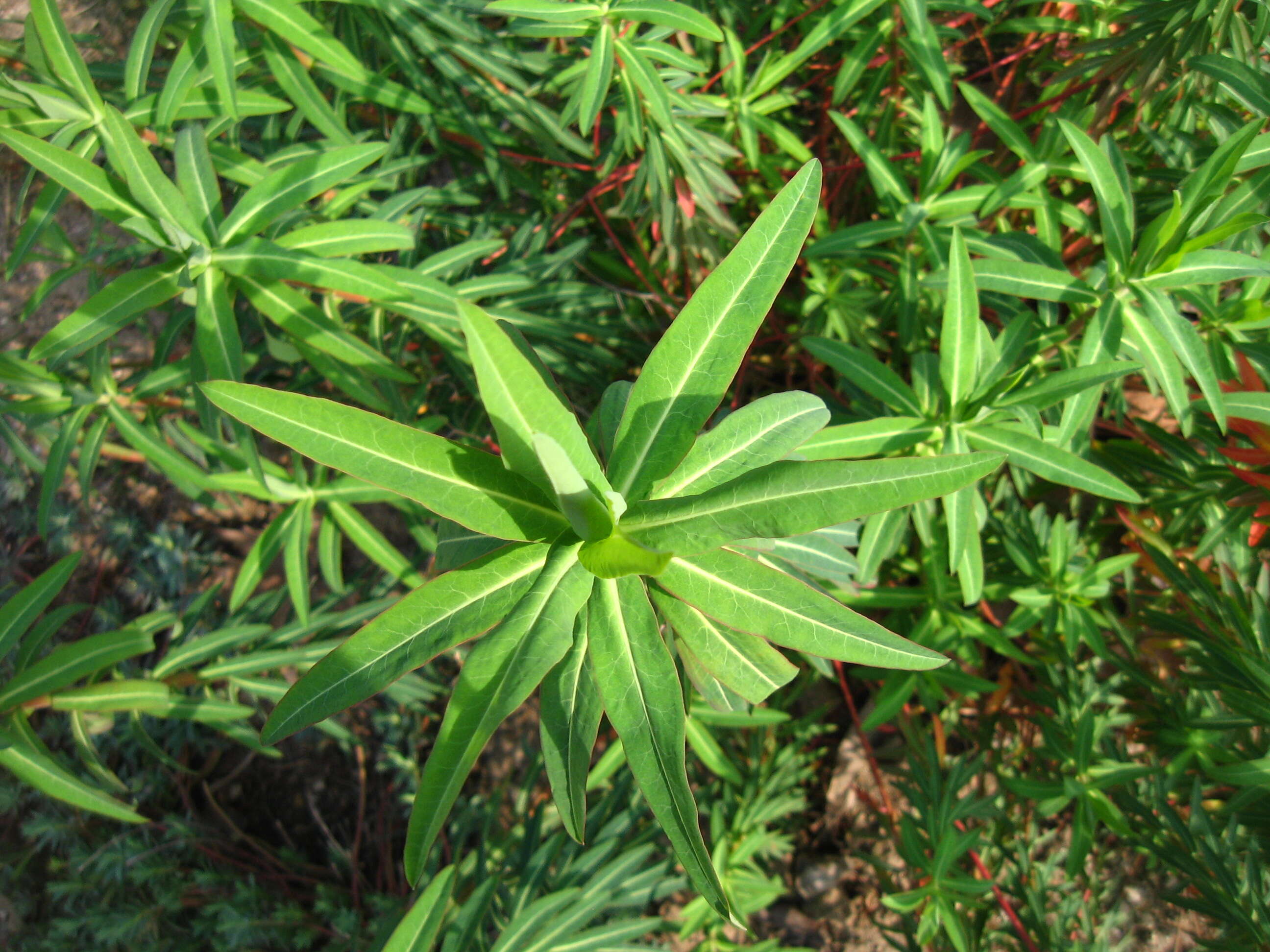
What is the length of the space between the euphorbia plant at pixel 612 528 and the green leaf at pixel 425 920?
0.97 m

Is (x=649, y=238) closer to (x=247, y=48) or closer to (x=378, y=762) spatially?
(x=247, y=48)

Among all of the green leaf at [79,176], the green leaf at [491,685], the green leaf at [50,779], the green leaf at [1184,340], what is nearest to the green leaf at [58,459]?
the green leaf at [50,779]

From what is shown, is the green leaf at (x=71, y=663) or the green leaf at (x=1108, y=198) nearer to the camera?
the green leaf at (x=1108, y=198)

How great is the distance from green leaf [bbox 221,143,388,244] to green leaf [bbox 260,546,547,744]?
3.51 feet

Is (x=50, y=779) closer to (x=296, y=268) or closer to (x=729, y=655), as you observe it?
(x=296, y=268)

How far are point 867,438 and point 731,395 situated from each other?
1.37m

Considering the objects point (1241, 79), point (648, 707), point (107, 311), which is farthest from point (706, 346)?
point (1241, 79)

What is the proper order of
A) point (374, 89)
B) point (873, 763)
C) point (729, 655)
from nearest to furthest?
point (729, 655) < point (374, 89) < point (873, 763)

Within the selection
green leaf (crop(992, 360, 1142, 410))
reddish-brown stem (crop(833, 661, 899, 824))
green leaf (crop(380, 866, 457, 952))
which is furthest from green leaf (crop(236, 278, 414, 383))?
reddish-brown stem (crop(833, 661, 899, 824))

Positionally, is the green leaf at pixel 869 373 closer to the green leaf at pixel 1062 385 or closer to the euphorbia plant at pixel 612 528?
the green leaf at pixel 1062 385

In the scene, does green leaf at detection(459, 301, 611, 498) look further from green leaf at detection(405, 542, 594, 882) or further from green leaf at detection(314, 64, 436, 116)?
green leaf at detection(314, 64, 436, 116)

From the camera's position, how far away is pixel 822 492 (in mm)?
868

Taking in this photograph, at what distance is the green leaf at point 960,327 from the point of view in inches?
58.9

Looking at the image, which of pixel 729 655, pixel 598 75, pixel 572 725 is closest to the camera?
pixel 572 725
